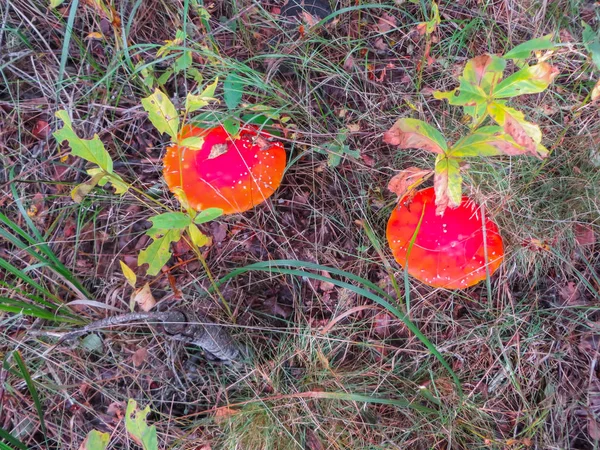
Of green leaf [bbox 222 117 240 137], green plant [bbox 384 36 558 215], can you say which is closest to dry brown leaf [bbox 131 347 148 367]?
green leaf [bbox 222 117 240 137]

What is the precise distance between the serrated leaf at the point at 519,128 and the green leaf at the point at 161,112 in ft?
3.21

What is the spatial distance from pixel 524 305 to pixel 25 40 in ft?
8.57

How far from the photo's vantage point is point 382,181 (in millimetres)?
2240

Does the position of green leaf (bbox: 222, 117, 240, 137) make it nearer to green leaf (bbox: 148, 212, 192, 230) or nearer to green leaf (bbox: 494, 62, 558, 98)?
green leaf (bbox: 148, 212, 192, 230)

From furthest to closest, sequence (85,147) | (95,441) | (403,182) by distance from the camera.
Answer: (403,182) → (85,147) → (95,441)

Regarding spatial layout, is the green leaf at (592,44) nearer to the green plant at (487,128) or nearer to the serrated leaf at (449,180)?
the green plant at (487,128)

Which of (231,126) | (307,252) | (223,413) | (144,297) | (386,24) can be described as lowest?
(223,413)

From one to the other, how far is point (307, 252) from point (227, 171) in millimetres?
515

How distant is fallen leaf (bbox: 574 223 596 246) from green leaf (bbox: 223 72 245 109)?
1.55m

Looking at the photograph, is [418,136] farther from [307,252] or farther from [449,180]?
[307,252]

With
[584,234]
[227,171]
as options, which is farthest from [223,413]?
[584,234]

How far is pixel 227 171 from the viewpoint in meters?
1.98

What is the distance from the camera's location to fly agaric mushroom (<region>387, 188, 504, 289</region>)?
6.21ft

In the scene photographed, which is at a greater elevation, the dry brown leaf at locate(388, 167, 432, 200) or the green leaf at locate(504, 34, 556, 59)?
the green leaf at locate(504, 34, 556, 59)
